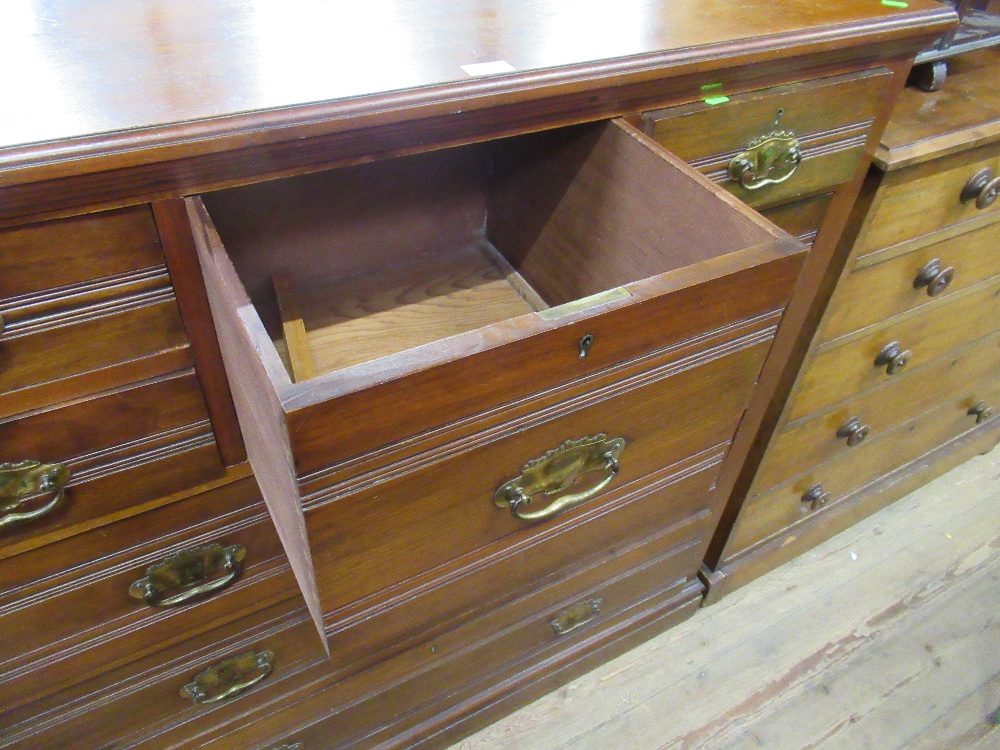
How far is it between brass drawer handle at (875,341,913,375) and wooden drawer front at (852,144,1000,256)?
20 centimetres

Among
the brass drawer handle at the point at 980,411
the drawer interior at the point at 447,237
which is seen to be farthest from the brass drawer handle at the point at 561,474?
the brass drawer handle at the point at 980,411

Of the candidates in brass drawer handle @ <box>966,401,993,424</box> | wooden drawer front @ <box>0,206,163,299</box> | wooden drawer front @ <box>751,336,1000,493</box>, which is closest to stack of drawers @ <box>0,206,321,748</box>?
wooden drawer front @ <box>0,206,163,299</box>

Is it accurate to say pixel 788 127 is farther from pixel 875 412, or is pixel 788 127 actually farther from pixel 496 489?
pixel 875 412

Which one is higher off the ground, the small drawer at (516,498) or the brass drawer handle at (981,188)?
the brass drawer handle at (981,188)

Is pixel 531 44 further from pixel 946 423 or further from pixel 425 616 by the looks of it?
pixel 946 423

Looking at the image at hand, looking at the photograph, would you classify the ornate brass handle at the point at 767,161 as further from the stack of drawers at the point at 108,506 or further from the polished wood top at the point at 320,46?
the stack of drawers at the point at 108,506

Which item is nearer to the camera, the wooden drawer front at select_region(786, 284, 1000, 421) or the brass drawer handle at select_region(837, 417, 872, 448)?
the wooden drawer front at select_region(786, 284, 1000, 421)

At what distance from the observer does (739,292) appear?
1.71 ft

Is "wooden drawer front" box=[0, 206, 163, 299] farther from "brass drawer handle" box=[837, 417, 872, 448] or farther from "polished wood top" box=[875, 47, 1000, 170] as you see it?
"brass drawer handle" box=[837, 417, 872, 448]

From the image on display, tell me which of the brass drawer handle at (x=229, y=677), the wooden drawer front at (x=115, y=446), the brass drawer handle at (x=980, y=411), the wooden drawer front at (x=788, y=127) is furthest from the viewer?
the brass drawer handle at (x=980, y=411)

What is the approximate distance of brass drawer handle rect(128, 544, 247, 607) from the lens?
680mm

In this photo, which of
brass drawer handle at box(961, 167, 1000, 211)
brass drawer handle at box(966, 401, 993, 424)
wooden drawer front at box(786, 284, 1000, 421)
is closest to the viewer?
brass drawer handle at box(961, 167, 1000, 211)

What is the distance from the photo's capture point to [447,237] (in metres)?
0.85

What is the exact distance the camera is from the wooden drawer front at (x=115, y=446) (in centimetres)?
54
